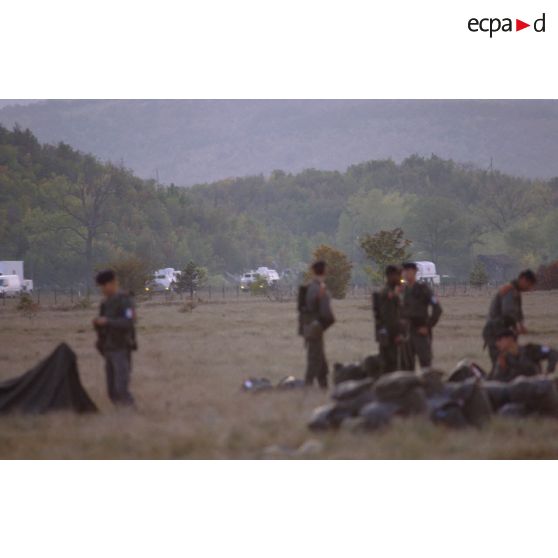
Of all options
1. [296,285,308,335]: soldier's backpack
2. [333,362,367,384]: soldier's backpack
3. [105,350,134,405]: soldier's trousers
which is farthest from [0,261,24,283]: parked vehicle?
[105,350,134,405]: soldier's trousers

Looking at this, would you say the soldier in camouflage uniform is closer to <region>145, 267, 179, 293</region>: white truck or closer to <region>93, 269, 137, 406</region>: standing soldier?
<region>93, 269, 137, 406</region>: standing soldier

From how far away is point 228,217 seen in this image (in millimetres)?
65000

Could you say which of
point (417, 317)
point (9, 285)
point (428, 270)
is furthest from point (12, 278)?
point (417, 317)

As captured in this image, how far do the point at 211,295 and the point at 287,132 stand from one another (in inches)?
386

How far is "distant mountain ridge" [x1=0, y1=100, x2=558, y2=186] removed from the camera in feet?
81.4

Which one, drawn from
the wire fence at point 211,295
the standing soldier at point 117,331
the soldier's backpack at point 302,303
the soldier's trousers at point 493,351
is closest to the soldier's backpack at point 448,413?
the soldier's trousers at point 493,351

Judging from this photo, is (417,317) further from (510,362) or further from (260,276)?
(260,276)

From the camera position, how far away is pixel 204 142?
45.2m

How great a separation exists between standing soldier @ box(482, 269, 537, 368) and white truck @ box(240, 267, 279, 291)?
33.8 meters

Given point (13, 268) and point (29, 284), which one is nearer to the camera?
point (13, 268)

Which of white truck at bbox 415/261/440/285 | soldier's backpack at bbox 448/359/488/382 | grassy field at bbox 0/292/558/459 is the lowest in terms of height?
grassy field at bbox 0/292/558/459

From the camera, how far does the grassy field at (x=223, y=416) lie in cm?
1046

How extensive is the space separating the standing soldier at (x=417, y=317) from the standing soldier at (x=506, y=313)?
71 centimetres

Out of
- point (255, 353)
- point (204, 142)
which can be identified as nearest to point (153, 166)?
point (204, 142)
